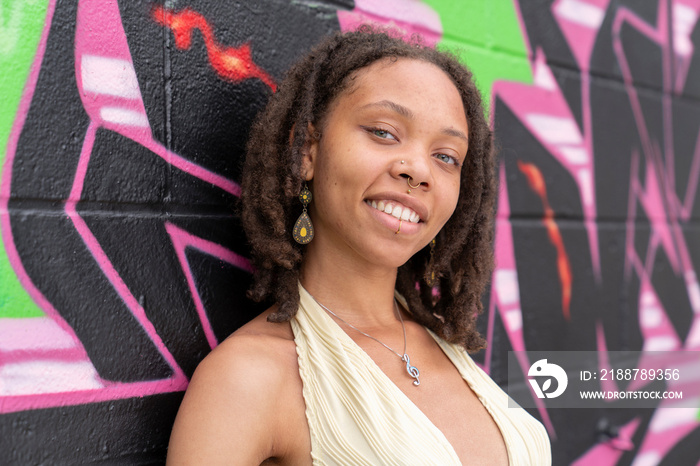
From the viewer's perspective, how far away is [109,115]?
168 centimetres

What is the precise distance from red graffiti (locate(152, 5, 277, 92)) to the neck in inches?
24.1

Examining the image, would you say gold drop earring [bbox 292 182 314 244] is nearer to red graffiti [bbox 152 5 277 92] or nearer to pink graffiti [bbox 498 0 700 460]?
red graffiti [bbox 152 5 277 92]

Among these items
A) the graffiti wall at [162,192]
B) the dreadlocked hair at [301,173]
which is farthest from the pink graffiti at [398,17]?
the dreadlocked hair at [301,173]

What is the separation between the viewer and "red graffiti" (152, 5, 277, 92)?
1.83m

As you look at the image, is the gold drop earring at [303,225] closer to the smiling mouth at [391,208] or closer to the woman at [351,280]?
the woman at [351,280]

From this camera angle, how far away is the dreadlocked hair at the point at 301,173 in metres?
1.75

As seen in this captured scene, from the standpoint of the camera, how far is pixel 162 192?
1805 millimetres

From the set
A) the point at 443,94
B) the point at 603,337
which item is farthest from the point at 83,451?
the point at 603,337

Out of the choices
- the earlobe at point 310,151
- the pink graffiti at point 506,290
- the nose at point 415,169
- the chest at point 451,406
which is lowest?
the pink graffiti at point 506,290

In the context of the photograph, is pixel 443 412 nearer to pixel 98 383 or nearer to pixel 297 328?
pixel 297 328

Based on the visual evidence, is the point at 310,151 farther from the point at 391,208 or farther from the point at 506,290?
the point at 506,290

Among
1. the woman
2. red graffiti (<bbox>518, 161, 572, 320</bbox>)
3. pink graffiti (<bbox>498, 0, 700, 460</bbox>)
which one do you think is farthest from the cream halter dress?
red graffiti (<bbox>518, 161, 572, 320</bbox>)

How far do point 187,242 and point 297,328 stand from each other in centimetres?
43

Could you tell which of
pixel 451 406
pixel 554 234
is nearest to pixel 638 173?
pixel 554 234
